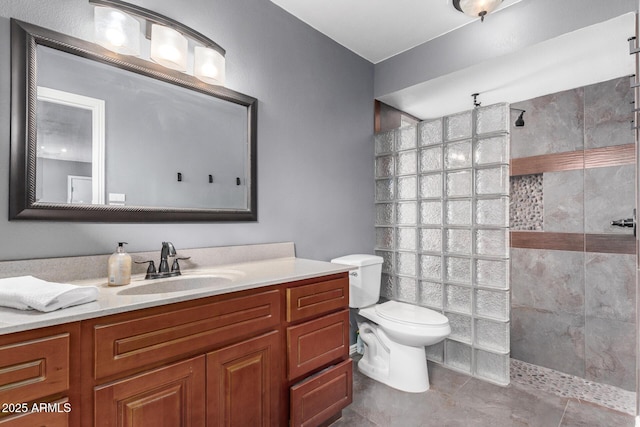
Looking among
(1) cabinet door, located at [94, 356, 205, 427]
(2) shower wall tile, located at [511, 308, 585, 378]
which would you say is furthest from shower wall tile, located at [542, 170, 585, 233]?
(1) cabinet door, located at [94, 356, 205, 427]

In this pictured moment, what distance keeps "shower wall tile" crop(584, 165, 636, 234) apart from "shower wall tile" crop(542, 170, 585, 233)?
0.04m

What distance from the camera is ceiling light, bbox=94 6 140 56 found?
52.9 inches

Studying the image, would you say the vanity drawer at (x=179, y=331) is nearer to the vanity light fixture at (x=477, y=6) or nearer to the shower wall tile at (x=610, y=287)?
the vanity light fixture at (x=477, y=6)

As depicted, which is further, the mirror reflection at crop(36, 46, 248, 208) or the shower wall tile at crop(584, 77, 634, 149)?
the shower wall tile at crop(584, 77, 634, 149)

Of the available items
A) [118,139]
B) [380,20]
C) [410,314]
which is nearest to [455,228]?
[410,314]

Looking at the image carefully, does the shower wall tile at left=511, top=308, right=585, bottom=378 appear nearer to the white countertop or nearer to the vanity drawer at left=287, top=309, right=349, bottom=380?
the vanity drawer at left=287, top=309, right=349, bottom=380

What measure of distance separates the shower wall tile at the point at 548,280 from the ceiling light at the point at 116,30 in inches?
124

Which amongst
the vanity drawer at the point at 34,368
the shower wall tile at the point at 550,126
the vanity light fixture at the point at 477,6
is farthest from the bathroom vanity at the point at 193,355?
the shower wall tile at the point at 550,126

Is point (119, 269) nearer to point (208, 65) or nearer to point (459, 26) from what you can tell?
point (208, 65)

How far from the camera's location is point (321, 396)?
155 centimetres

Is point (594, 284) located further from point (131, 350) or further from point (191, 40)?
point (191, 40)

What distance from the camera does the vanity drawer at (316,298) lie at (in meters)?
1.44

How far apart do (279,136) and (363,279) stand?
3.92 feet

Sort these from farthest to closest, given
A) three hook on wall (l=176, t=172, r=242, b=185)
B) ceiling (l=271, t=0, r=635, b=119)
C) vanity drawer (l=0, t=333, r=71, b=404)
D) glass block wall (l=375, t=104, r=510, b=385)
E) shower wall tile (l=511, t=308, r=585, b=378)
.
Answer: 1. shower wall tile (l=511, t=308, r=585, b=378)
2. glass block wall (l=375, t=104, r=510, b=385)
3. ceiling (l=271, t=0, r=635, b=119)
4. three hook on wall (l=176, t=172, r=242, b=185)
5. vanity drawer (l=0, t=333, r=71, b=404)
